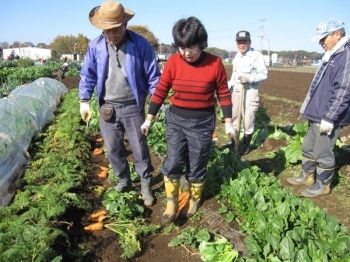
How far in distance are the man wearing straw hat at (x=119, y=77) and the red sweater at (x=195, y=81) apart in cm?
42

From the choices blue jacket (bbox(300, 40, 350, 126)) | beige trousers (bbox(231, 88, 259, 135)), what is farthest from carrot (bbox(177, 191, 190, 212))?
beige trousers (bbox(231, 88, 259, 135))

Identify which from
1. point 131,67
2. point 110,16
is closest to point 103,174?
point 131,67

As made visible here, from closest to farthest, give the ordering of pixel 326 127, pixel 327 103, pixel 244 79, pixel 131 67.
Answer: pixel 131 67 → pixel 326 127 → pixel 327 103 → pixel 244 79

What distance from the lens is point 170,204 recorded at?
10.7 feet

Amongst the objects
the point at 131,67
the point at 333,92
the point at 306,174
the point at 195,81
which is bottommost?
the point at 306,174

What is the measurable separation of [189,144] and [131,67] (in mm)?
975

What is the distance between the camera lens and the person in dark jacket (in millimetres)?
3428

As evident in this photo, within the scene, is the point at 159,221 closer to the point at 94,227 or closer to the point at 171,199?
the point at 171,199

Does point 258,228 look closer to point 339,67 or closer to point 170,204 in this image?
point 170,204

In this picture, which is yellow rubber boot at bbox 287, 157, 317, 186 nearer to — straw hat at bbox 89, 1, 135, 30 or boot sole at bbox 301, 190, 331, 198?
boot sole at bbox 301, 190, 331, 198

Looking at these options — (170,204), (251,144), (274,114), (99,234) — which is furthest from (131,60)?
(274,114)

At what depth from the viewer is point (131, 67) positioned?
318cm

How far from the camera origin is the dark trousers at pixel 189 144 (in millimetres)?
2986

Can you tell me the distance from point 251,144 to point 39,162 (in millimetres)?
3838
